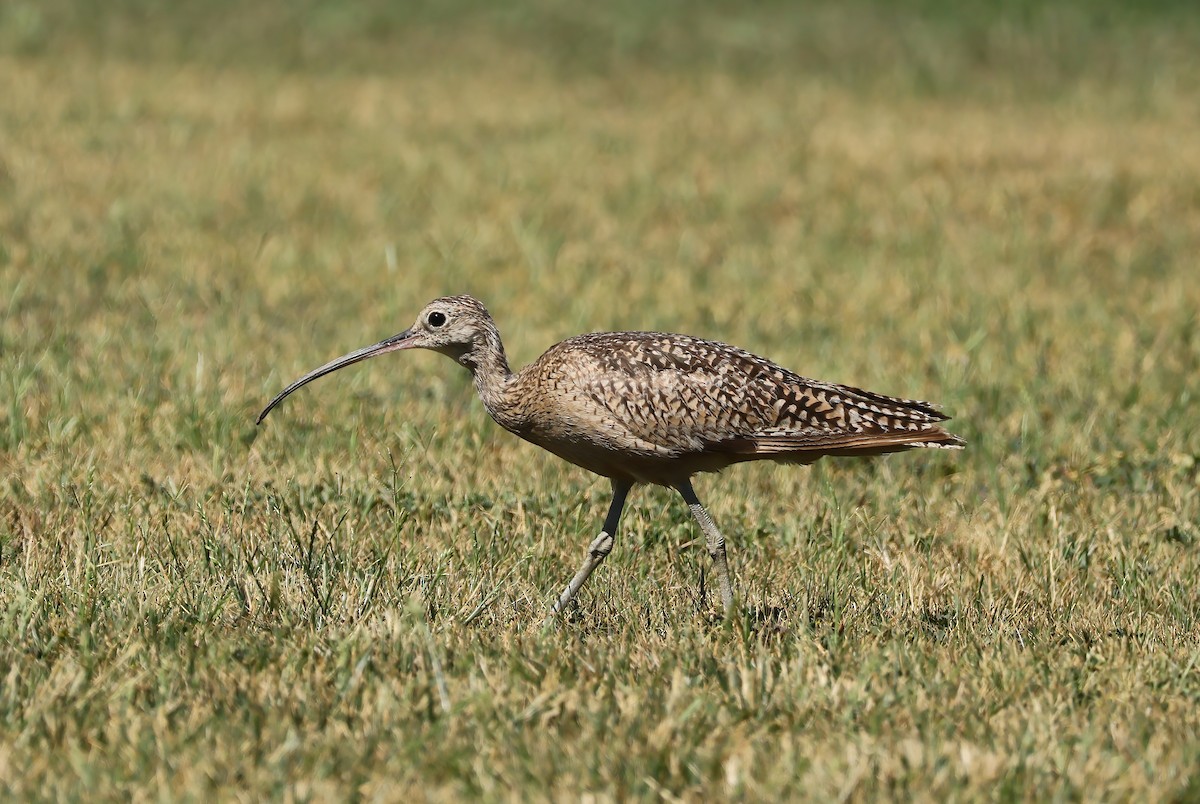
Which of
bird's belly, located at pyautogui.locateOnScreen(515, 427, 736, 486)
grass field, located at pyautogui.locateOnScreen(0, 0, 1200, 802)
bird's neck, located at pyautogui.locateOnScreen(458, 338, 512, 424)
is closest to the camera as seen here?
grass field, located at pyautogui.locateOnScreen(0, 0, 1200, 802)

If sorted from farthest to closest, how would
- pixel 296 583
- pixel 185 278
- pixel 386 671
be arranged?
pixel 185 278 < pixel 296 583 < pixel 386 671

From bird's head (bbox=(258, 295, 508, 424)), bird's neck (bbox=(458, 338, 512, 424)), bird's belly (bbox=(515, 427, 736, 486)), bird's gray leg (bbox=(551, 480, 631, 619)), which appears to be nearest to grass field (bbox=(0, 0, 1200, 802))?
bird's gray leg (bbox=(551, 480, 631, 619))

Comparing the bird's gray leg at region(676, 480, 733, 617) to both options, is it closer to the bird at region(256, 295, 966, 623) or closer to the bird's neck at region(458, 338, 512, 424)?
the bird at region(256, 295, 966, 623)

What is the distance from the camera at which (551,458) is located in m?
7.73

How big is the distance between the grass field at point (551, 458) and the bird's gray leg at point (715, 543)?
0.45ft

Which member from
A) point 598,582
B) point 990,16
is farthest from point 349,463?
point 990,16

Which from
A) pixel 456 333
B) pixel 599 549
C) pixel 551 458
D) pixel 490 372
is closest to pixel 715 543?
pixel 599 549

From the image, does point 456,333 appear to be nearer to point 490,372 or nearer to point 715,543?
point 490,372

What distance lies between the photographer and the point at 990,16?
20.0m

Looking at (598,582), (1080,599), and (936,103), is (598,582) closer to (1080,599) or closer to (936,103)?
(1080,599)

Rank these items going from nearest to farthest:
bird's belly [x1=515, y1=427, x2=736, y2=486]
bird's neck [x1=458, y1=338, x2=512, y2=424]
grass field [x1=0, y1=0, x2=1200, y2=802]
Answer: grass field [x1=0, y1=0, x2=1200, y2=802] < bird's belly [x1=515, y1=427, x2=736, y2=486] < bird's neck [x1=458, y1=338, x2=512, y2=424]

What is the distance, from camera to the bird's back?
577 cm

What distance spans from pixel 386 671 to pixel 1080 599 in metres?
2.55

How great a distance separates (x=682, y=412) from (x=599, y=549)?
56 cm
